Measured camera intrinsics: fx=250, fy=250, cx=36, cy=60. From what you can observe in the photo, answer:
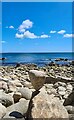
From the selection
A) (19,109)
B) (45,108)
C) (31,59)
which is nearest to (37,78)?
(19,109)

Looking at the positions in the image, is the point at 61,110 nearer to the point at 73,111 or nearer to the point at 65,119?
the point at 65,119

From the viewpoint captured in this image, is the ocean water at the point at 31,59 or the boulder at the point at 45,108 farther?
the ocean water at the point at 31,59

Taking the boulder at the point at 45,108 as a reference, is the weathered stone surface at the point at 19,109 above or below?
below

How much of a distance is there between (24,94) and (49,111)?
4.45ft

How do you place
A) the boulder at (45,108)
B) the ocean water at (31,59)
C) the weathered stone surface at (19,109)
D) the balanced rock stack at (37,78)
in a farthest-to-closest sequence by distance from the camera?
the ocean water at (31,59) → the balanced rock stack at (37,78) → the weathered stone surface at (19,109) → the boulder at (45,108)

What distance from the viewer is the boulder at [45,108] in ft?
8.60

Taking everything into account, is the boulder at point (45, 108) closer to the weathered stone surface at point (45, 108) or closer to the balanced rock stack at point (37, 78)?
the weathered stone surface at point (45, 108)

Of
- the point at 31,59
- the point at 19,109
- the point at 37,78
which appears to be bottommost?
the point at 19,109

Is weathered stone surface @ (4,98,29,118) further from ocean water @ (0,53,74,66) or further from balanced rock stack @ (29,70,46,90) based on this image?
ocean water @ (0,53,74,66)

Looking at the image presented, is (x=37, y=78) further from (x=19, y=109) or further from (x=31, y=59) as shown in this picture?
(x=31, y=59)

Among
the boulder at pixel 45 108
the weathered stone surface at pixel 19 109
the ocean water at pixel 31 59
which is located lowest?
the weathered stone surface at pixel 19 109

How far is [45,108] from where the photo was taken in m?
2.70

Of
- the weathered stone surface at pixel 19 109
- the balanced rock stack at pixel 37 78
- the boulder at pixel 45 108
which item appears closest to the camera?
the boulder at pixel 45 108

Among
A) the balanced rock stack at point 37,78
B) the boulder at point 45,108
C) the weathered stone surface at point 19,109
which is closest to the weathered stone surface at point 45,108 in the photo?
the boulder at point 45,108
